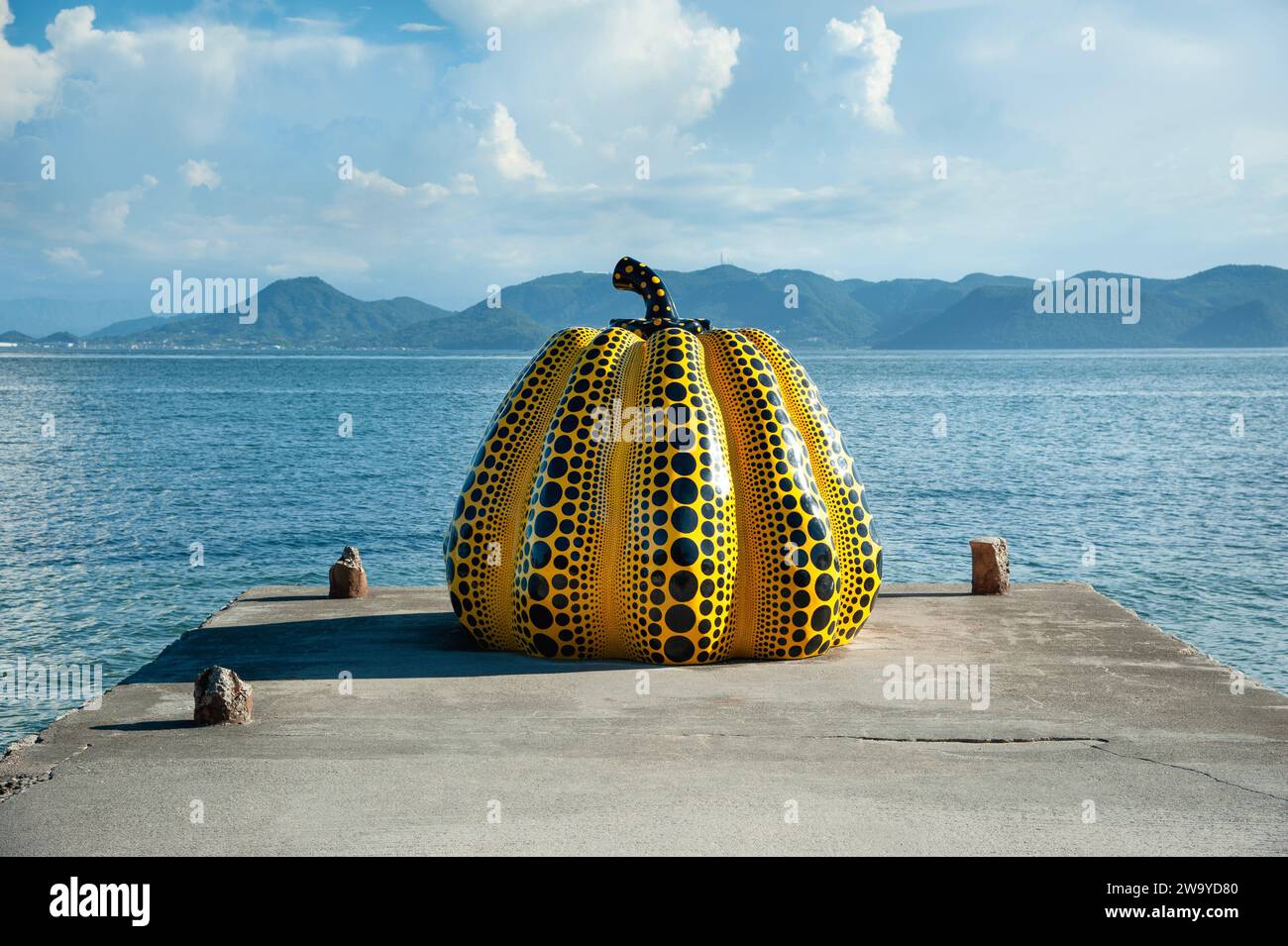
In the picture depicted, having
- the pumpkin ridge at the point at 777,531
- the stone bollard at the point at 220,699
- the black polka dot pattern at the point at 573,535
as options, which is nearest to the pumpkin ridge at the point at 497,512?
the black polka dot pattern at the point at 573,535

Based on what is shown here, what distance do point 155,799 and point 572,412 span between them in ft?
16.6

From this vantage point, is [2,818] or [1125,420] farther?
[1125,420]

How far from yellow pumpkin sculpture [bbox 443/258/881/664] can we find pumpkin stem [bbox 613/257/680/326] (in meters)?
0.84

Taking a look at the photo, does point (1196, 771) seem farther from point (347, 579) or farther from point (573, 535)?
point (347, 579)

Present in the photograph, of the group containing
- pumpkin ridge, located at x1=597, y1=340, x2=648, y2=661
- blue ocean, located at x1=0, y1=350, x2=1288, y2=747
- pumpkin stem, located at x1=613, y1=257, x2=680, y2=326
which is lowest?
blue ocean, located at x1=0, y1=350, x2=1288, y2=747

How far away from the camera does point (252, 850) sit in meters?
7.52

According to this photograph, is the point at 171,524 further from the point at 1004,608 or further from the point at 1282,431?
the point at 1282,431

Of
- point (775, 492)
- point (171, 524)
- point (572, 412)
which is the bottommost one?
point (171, 524)

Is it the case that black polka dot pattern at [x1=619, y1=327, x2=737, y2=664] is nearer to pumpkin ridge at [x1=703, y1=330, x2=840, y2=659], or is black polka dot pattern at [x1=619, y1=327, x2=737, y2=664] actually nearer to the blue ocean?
pumpkin ridge at [x1=703, y1=330, x2=840, y2=659]

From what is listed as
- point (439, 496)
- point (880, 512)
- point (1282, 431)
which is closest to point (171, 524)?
point (439, 496)

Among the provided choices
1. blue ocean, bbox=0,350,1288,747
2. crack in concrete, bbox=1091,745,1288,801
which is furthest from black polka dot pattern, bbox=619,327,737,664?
blue ocean, bbox=0,350,1288,747

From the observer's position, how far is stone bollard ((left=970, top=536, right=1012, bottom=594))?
606 inches

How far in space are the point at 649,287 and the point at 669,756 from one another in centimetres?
585

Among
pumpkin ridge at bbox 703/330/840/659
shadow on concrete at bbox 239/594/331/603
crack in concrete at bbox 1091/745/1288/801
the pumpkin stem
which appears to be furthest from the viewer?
shadow on concrete at bbox 239/594/331/603
